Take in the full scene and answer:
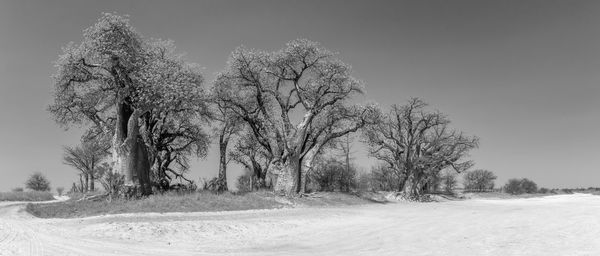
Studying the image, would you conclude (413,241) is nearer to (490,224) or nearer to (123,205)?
(490,224)

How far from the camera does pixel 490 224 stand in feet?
53.7

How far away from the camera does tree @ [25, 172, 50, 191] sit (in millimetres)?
66188

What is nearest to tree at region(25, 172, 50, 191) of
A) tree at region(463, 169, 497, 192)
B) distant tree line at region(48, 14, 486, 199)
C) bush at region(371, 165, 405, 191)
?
distant tree line at region(48, 14, 486, 199)

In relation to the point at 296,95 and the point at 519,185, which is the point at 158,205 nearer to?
the point at 296,95

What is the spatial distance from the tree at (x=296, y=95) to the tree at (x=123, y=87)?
Result: 423 cm

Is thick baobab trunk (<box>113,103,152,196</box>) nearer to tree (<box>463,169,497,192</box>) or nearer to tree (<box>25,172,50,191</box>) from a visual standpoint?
tree (<box>25,172,50,191</box>)

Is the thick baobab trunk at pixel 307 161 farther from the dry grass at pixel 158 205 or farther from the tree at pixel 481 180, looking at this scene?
the tree at pixel 481 180

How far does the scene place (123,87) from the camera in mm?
26984

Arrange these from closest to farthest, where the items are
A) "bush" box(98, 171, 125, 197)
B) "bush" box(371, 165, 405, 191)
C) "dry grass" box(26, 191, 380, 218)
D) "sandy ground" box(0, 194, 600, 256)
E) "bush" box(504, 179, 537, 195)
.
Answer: "sandy ground" box(0, 194, 600, 256) → "dry grass" box(26, 191, 380, 218) → "bush" box(98, 171, 125, 197) → "bush" box(371, 165, 405, 191) → "bush" box(504, 179, 537, 195)

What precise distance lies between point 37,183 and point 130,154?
5123 centimetres

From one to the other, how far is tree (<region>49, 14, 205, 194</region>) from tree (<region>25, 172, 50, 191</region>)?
43.9 meters

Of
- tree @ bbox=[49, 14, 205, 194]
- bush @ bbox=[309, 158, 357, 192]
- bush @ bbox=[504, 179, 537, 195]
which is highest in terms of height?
tree @ bbox=[49, 14, 205, 194]

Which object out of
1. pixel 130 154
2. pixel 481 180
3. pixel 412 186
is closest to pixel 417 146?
pixel 412 186

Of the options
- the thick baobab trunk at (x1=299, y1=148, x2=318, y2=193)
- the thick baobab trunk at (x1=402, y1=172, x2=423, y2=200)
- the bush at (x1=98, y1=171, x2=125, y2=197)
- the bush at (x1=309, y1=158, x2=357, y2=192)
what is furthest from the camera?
the bush at (x1=309, y1=158, x2=357, y2=192)
